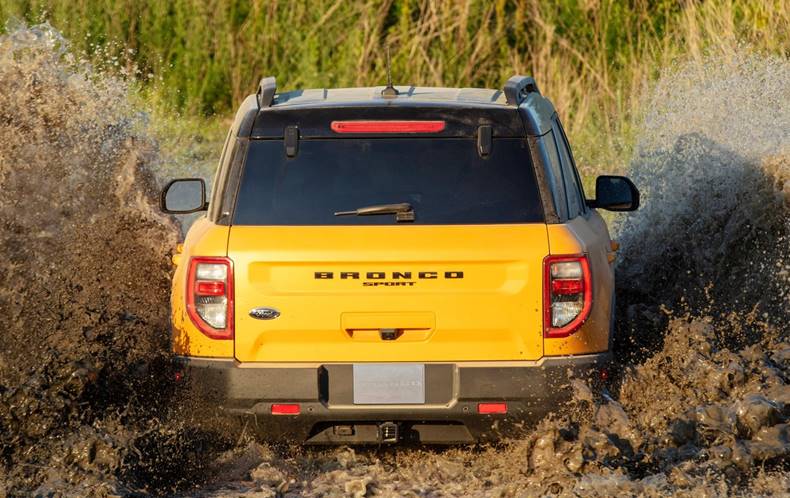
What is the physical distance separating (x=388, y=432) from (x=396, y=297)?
61 centimetres

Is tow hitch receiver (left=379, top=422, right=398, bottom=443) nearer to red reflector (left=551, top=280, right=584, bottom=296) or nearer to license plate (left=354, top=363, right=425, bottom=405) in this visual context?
license plate (left=354, top=363, right=425, bottom=405)

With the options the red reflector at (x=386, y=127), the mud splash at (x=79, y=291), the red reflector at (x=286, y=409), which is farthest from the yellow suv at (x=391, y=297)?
the mud splash at (x=79, y=291)

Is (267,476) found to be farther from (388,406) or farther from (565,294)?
(565,294)

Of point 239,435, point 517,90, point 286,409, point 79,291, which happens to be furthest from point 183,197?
point 517,90

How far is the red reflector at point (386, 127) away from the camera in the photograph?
683 centimetres

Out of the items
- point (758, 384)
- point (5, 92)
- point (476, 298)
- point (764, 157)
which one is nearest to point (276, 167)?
point (476, 298)

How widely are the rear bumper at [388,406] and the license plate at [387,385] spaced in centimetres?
3

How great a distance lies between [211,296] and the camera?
6.56 meters

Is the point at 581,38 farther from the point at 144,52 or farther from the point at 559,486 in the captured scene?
the point at 559,486

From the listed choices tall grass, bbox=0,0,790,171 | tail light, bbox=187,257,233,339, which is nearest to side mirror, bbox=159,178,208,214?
tail light, bbox=187,257,233,339

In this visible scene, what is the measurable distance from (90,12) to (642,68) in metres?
6.52

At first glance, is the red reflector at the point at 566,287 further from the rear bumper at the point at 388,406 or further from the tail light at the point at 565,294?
the rear bumper at the point at 388,406

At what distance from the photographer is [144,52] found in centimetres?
1819

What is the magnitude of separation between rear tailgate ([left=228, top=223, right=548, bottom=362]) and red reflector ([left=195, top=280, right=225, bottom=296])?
0.29 ft
